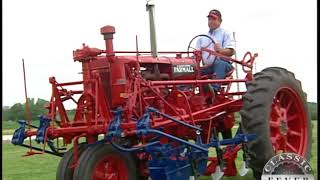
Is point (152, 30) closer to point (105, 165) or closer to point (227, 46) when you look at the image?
point (227, 46)

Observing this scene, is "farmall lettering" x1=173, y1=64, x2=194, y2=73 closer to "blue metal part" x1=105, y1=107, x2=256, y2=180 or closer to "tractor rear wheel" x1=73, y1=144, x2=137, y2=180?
"blue metal part" x1=105, y1=107, x2=256, y2=180

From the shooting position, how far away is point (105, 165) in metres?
5.67

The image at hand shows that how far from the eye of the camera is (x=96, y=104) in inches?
225

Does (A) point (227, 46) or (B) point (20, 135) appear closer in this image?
(B) point (20, 135)

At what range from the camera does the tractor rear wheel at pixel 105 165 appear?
5418 millimetres

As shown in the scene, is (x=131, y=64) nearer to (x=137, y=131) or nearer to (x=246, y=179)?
(x=137, y=131)

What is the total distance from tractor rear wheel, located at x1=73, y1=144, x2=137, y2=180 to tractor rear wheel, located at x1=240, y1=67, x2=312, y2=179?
1.33m

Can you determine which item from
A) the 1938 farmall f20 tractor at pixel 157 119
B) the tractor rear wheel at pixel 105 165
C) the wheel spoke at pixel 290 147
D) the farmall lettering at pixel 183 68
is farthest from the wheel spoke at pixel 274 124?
the tractor rear wheel at pixel 105 165

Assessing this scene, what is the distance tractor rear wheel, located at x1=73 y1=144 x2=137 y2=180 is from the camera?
5418mm

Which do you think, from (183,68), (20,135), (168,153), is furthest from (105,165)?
(183,68)

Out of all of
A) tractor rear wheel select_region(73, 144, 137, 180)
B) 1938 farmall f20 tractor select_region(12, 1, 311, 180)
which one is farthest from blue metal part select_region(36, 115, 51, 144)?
tractor rear wheel select_region(73, 144, 137, 180)

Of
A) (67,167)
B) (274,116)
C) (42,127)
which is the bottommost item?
(67,167)

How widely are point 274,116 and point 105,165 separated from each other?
2.12m

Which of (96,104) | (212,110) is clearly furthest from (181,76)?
(96,104)
